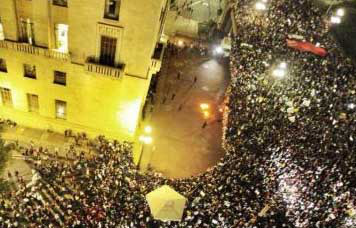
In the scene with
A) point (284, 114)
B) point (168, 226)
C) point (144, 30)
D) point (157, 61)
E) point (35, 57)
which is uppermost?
point (144, 30)

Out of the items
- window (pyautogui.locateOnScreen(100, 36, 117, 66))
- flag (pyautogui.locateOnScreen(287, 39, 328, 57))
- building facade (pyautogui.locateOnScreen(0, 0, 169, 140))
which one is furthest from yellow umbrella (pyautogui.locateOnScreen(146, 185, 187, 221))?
flag (pyautogui.locateOnScreen(287, 39, 328, 57))

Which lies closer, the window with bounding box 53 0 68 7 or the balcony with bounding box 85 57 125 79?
the window with bounding box 53 0 68 7

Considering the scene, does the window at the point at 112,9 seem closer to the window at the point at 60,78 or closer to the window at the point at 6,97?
the window at the point at 60,78

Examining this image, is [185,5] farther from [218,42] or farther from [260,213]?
[260,213]

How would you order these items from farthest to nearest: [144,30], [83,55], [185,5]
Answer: [185,5]
[83,55]
[144,30]

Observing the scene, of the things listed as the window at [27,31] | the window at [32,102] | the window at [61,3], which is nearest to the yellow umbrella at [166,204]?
the window at [32,102]

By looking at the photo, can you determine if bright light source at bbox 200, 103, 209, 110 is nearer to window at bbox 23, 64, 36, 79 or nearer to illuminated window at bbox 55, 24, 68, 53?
illuminated window at bbox 55, 24, 68, 53

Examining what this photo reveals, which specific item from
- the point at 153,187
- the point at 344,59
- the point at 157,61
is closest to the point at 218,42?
the point at 344,59

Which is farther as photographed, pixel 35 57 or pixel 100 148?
pixel 100 148
